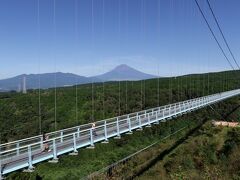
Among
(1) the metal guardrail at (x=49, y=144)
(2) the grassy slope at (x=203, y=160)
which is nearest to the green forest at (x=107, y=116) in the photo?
(2) the grassy slope at (x=203, y=160)

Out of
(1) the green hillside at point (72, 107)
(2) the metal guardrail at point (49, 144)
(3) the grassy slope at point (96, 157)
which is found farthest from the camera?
(1) the green hillside at point (72, 107)

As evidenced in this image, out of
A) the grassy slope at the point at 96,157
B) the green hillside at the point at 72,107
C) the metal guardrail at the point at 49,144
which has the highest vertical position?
the metal guardrail at the point at 49,144

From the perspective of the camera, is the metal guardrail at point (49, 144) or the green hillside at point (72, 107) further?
the green hillside at point (72, 107)

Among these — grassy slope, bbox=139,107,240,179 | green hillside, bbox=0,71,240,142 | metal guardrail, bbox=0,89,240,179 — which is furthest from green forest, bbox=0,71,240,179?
metal guardrail, bbox=0,89,240,179

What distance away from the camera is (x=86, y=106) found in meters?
77.0

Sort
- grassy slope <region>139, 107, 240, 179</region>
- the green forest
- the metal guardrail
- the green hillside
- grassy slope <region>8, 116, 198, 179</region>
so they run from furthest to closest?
the green hillside, the green forest, grassy slope <region>8, 116, 198, 179</region>, grassy slope <region>139, 107, 240, 179</region>, the metal guardrail

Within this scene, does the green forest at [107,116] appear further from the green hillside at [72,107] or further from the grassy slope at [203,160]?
the grassy slope at [203,160]

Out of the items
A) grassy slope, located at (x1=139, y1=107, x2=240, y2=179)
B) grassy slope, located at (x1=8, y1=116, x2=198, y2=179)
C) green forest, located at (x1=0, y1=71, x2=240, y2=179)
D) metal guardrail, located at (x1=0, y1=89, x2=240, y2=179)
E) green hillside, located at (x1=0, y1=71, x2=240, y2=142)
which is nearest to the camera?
metal guardrail, located at (x1=0, y1=89, x2=240, y2=179)

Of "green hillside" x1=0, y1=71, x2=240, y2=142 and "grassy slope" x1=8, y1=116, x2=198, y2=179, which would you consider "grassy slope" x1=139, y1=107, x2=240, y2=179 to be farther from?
"green hillside" x1=0, y1=71, x2=240, y2=142

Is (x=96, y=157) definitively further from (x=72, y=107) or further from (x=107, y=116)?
(x=72, y=107)

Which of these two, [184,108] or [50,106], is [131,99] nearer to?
[50,106]

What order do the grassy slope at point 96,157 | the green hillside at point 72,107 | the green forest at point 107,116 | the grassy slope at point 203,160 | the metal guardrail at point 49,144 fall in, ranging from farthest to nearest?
the green hillside at point 72,107, the green forest at point 107,116, the grassy slope at point 96,157, the grassy slope at point 203,160, the metal guardrail at point 49,144

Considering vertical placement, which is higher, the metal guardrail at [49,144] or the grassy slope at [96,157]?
the metal guardrail at [49,144]

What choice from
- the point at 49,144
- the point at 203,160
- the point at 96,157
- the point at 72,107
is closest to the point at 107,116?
the point at 72,107
